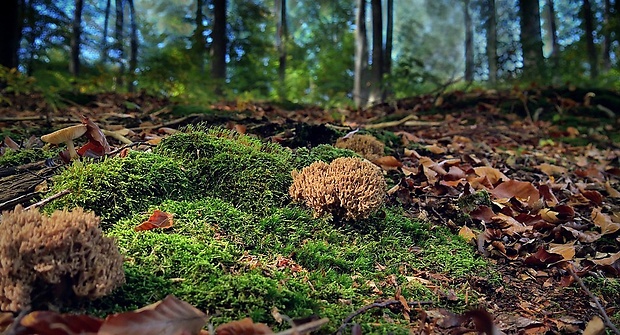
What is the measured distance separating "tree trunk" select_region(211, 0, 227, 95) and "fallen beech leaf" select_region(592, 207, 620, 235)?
30.5ft

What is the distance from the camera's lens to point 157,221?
2359 millimetres

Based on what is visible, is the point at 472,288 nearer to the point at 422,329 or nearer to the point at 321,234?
the point at 422,329

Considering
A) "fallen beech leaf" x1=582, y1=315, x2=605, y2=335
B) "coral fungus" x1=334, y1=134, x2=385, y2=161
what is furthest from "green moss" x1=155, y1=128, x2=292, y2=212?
"fallen beech leaf" x1=582, y1=315, x2=605, y2=335

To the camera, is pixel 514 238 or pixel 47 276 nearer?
pixel 47 276

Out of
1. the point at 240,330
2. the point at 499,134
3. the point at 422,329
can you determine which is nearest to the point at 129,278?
the point at 240,330

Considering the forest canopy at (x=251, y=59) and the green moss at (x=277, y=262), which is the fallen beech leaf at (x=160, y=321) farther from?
the forest canopy at (x=251, y=59)

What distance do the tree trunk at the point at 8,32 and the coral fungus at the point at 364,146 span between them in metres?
6.29

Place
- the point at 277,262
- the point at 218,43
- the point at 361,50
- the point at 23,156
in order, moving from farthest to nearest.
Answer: the point at 361,50 < the point at 218,43 < the point at 23,156 < the point at 277,262

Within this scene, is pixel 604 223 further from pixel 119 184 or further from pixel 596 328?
pixel 119 184

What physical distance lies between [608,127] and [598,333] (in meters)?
6.80

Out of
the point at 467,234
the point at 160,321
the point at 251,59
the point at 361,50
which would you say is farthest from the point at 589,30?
the point at 160,321

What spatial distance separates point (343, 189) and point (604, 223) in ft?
6.92

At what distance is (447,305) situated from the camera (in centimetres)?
224

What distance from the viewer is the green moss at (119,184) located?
2.42 meters
